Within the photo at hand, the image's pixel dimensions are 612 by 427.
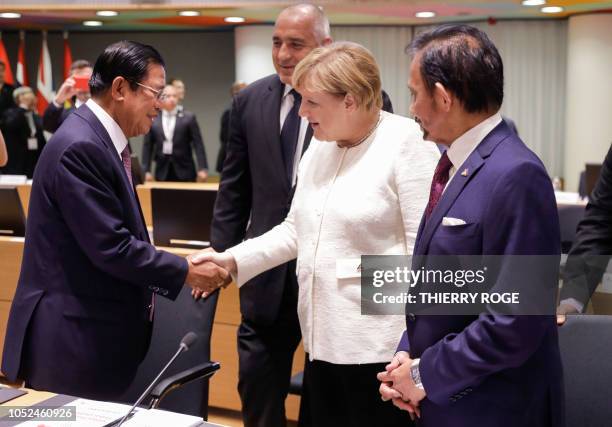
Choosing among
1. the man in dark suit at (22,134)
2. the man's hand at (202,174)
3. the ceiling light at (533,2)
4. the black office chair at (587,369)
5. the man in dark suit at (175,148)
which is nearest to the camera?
the black office chair at (587,369)

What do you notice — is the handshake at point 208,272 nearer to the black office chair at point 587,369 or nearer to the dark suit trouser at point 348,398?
the dark suit trouser at point 348,398

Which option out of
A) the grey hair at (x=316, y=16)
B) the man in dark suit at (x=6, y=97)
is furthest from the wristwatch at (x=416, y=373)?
the man in dark suit at (x=6, y=97)

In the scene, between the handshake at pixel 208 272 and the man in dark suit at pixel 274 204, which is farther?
the man in dark suit at pixel 274 204

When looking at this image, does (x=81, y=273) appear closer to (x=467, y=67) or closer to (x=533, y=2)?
(x=467, y=67)

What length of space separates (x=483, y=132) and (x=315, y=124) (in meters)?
0.69

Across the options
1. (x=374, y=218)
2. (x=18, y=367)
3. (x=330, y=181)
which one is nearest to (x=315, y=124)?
(x=330, y=181)

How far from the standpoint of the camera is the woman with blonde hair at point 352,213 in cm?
214

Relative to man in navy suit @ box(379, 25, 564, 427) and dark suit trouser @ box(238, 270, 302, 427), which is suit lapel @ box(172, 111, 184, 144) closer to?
dark suit trouser @ box(238, 270, 302, 427)

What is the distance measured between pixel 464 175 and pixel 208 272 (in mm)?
1090

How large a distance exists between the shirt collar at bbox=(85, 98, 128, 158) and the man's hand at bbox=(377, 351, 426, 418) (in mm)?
1074

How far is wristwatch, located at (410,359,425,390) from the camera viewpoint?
1657mm

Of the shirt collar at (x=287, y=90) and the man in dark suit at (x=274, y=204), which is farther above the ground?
the shirt collar at (x=287, y=90)

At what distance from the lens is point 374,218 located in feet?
7.01

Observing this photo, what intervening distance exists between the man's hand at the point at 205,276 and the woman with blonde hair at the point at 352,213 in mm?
333
